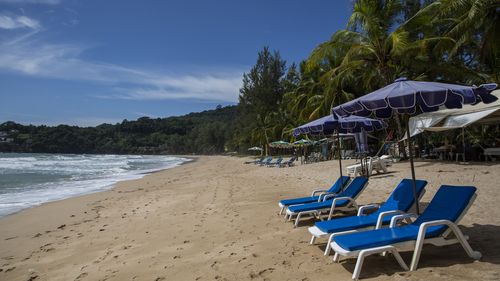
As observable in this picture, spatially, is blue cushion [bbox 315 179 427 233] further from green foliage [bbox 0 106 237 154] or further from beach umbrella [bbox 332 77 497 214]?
green foliage [bbox 0 106 237 154]

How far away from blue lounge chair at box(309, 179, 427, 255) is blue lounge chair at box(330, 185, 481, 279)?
0.34 m

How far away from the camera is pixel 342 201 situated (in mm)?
6578

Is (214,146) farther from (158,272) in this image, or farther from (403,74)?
(158,272)

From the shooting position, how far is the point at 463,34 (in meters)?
14.7

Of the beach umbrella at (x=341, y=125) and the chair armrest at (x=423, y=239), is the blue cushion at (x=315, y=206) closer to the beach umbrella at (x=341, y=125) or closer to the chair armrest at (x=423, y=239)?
the beach umbrella at (x=341, y=125)

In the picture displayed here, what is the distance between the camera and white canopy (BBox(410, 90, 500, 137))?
1038 cm

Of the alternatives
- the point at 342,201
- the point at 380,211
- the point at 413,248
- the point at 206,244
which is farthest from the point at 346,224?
the point at 206,244

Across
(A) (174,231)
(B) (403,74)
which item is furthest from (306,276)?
(B) (403,74)

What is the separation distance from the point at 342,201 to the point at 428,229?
2492 millimetres

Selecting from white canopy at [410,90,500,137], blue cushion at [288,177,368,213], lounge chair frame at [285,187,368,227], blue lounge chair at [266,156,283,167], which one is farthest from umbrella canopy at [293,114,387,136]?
blue lounge chair at [266,156,283,167]

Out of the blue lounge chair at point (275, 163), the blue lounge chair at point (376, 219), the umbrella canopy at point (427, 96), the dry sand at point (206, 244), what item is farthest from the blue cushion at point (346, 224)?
the blue lounge chair at point (275, 163)

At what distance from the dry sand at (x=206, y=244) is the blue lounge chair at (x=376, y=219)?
1.09ft

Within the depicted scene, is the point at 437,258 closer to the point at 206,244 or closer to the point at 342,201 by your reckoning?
the point at 342,201

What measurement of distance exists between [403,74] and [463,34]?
6099mm
